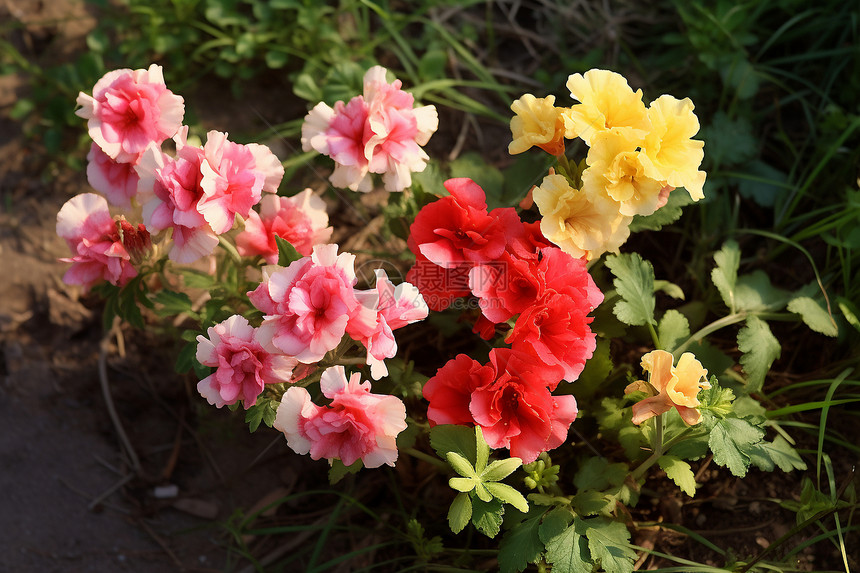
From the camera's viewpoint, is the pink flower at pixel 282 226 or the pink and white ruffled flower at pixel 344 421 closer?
the pink and white ruffled flower at pixel 344 421

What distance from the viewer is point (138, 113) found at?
1.66 meters

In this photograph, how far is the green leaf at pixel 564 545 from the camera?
59.9 inches

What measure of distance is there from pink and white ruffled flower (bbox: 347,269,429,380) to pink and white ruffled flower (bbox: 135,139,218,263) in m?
0.43

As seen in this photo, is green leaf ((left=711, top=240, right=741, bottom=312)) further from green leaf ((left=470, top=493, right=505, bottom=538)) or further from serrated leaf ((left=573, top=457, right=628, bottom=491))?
green leaf ((left=470, top=493, right=505, bottom=538))

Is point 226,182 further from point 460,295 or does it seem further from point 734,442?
point 734,442

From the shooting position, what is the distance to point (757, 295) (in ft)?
6.44

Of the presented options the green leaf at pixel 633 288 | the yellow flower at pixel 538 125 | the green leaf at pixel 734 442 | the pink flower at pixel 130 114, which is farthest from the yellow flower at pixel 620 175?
the pink flower at pixel 130 114

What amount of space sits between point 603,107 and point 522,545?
1.03 m

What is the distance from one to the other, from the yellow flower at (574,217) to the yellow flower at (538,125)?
0.11 meters

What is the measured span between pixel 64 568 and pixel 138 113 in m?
1.39

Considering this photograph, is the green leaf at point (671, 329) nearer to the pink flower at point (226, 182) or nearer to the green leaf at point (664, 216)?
the green leaf at point (664, 216)

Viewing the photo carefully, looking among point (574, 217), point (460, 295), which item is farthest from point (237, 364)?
point (574, 217)

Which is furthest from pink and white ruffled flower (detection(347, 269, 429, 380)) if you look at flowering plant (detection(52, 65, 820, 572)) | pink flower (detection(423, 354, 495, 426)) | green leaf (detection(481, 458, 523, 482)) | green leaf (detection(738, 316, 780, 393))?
green leaf (detection(738, 316, 780, 393))

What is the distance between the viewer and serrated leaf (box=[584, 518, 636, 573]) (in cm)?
153
